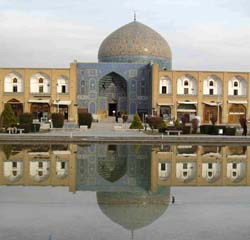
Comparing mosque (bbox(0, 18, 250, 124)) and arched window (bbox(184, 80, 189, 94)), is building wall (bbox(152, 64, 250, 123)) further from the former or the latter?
arched window (bbox(184, 80, 189, 94))

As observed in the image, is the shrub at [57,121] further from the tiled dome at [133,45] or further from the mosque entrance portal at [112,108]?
the tiled dome at [133,45]

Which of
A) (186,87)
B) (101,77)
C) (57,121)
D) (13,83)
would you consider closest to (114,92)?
(101,77)

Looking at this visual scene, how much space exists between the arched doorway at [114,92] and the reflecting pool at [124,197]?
2948 centimetres

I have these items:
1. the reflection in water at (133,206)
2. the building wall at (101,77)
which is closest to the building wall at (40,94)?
the building wall at (101,77)

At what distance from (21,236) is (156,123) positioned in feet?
74.3

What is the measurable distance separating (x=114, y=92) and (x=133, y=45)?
4657 mm

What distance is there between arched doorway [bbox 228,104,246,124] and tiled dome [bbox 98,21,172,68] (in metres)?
8.07

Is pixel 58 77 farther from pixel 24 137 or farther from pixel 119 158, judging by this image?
pixel 119 158

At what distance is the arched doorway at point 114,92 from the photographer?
1700 inches

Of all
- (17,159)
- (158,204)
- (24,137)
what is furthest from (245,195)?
(24,137)

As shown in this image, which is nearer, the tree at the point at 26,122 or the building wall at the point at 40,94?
the tree at the point at 26,122

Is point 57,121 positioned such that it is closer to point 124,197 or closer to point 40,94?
point 40,94

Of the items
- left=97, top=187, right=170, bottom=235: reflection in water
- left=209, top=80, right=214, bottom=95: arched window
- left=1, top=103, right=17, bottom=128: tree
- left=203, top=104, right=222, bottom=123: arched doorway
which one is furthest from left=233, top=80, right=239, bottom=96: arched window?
left=97, top=187, right=170, bottom=235: reflection in water

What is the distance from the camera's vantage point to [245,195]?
823cm
